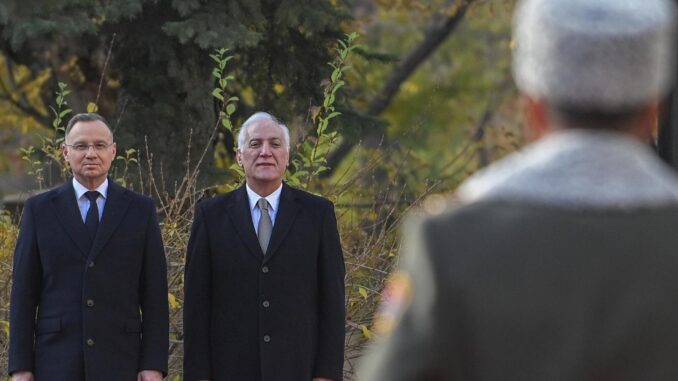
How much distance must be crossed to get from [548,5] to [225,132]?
1105 centimetres

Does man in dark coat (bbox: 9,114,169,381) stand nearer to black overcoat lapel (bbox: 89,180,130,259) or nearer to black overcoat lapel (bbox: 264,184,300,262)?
black overcoat lapel (bbox: 89,180,130,259)

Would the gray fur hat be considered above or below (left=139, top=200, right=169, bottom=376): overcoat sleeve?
above

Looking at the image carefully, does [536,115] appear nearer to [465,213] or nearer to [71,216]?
[465,213]

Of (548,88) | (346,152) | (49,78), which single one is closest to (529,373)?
(548,88)

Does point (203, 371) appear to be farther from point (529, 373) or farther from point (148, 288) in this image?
point (529, 373)

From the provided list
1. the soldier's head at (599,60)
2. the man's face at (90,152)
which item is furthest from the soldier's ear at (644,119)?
the man's face at (90,152)

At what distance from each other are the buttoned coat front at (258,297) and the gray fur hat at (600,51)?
176 inches

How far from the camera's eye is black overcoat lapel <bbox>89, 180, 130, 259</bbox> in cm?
660

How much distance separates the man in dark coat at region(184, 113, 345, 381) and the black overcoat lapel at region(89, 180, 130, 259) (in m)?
0.32

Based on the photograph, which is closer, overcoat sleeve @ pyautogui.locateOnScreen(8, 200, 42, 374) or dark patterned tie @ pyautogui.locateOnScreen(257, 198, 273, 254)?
overcoat sleeve @ pyautogui.locateOnScreen(8, 200, 42, 374)

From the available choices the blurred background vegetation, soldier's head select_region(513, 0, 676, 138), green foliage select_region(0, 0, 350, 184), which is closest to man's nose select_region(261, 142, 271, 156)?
the blurred background vegetation

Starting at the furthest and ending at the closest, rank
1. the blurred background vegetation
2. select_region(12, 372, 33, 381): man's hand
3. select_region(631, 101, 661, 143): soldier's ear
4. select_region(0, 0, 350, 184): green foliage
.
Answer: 1. select_region(0, 0, 350, 184): green foliage
2. the blurred background vegetation
3. select_region(12, 372, 33, 381): man's hand
4. select_region(631, 101, 661, 143): soldier's ear

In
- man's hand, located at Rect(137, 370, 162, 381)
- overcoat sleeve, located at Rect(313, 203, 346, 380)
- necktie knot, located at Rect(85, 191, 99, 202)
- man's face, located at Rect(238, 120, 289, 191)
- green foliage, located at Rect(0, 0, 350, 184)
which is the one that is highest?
green foliage, located at Rect(0, 0, 350, 184)

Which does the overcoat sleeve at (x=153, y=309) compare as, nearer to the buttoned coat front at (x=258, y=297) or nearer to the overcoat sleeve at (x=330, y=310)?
the buttoned coat front at (x=258, y=297)
